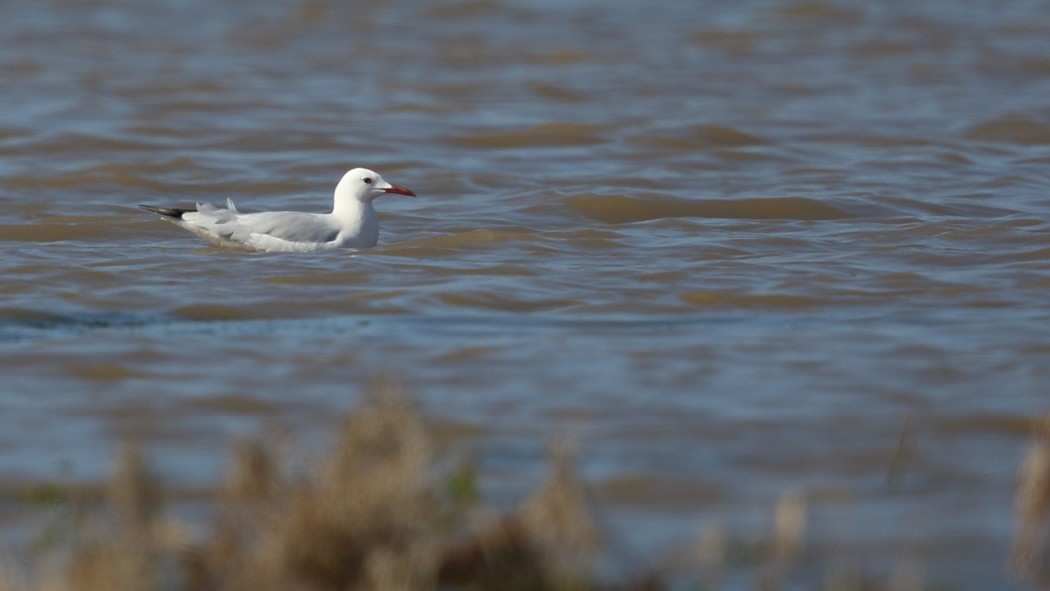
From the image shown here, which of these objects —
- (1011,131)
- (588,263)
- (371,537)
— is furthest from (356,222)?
(1011,131)

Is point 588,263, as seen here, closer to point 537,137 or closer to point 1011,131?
point 537,137

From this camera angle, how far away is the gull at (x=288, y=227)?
10.8 m

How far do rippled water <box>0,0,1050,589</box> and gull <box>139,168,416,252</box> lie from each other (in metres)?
0.23

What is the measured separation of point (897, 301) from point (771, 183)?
459cm

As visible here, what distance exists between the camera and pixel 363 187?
1125 cm

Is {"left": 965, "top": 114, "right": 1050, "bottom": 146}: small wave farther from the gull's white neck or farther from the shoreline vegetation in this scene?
the shoreline vegetation

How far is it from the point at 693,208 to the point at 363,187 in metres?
2.56

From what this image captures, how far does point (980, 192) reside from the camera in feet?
43.3

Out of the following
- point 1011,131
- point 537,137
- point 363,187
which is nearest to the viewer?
point 363,187

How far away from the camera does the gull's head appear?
11219 millimetres

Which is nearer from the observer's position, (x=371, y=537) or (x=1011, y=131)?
(x=371, y=537)

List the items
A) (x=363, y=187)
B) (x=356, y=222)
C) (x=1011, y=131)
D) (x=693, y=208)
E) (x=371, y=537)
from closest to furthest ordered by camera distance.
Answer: (x=371, y=537)
(x=356, y=222)
(x=363, y=187)
(x=693, y=208)
(x=1011, y=131)

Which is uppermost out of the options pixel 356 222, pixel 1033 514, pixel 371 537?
pixel 356 222

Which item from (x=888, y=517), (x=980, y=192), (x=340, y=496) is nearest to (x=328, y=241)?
(x=980, y=192)
